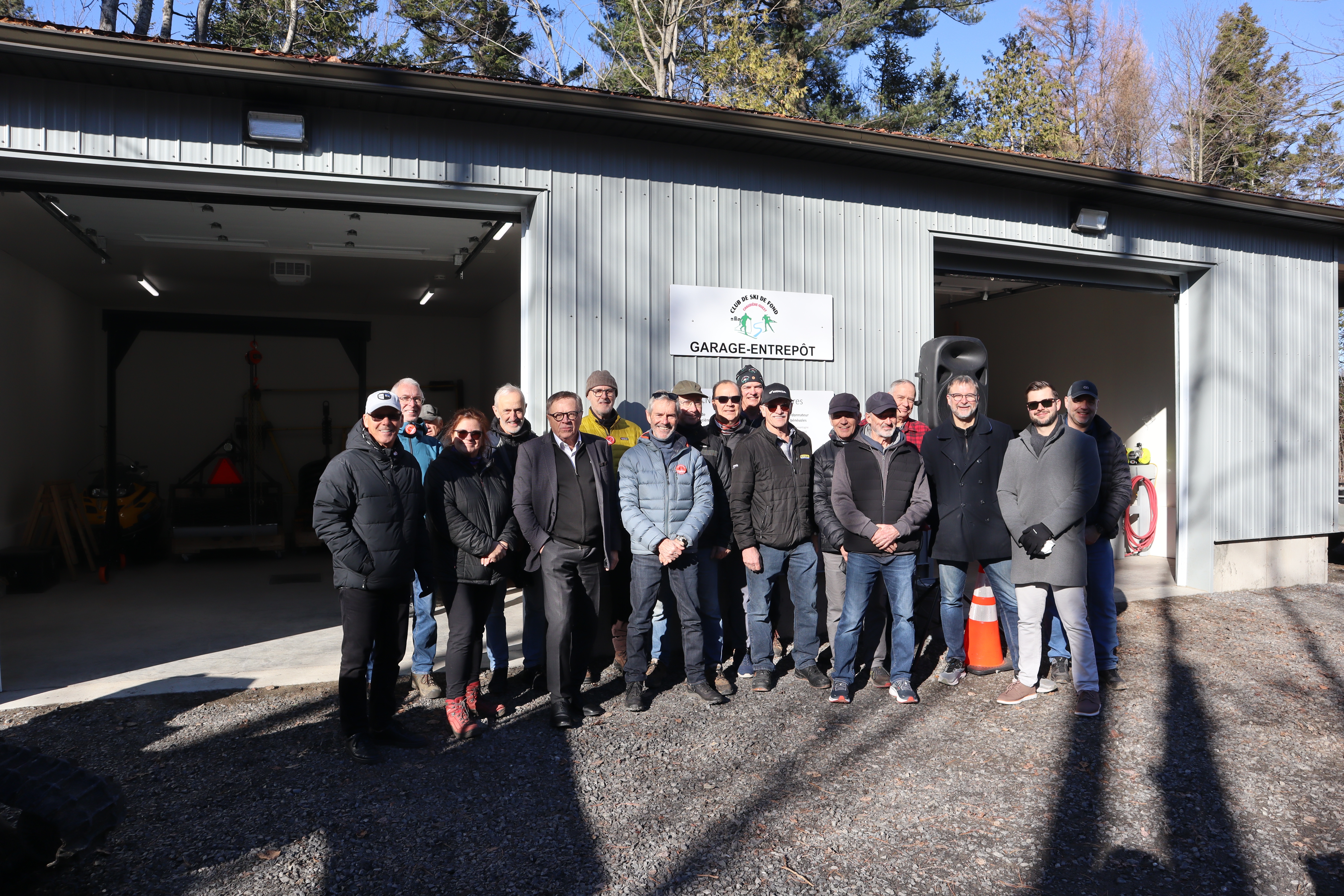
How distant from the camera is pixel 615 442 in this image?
5.08 metres

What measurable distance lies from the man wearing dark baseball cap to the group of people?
0.28 meters

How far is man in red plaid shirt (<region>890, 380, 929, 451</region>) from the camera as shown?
5.51 meters

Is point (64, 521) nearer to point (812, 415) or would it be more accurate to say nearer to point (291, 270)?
point (291, 270)

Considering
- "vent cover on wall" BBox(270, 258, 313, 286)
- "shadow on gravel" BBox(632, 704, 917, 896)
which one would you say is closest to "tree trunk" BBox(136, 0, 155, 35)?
"vent cover on wall" BBox(270, 258, 313, 286)

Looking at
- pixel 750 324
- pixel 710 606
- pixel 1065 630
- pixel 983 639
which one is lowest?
pixel 983 639

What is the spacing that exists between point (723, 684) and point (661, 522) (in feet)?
3.30

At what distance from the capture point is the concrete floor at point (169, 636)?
189 inches

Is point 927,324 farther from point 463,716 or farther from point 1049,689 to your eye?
point 463,716

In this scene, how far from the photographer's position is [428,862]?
2814 millimetres

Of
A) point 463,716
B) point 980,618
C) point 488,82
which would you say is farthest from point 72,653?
point 980,618

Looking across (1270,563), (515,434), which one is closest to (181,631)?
(515,434)

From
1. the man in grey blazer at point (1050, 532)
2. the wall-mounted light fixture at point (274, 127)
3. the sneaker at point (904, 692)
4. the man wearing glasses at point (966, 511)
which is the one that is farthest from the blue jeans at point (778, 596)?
the wall-mounted light fixture at point (274, 127)

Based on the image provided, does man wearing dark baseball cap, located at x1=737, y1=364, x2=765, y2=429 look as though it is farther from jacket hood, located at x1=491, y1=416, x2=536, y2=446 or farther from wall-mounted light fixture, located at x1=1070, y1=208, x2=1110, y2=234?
wall-mounted light fixture, located at x1=1070, y1=208, x2=1110, y2=234

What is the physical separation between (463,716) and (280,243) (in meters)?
5.63
